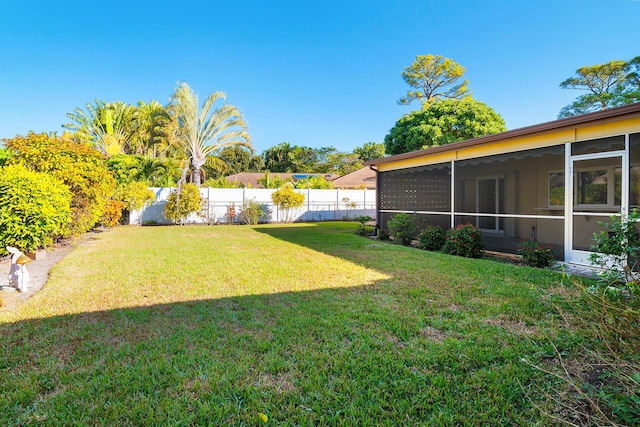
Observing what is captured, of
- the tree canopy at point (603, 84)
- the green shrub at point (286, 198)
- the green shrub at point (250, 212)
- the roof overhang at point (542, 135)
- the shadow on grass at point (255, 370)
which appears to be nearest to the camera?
the shadow on grass at point (255, 370)

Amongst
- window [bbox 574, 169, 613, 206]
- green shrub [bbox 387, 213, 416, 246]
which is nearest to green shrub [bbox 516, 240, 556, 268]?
window [bbox 574, 169, 613, 206]

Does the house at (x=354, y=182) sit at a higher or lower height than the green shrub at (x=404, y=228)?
higher

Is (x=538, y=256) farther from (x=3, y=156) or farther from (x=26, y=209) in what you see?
(x=3, y=156)

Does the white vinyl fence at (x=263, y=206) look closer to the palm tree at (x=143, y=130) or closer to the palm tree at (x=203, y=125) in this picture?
the palm tree at (x=203, y=125)

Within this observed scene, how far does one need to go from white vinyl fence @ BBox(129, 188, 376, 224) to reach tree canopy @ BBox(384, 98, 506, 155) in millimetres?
5073

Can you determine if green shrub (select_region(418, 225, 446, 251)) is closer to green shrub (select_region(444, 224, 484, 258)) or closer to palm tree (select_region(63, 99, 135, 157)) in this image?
green shrub (select_region(444, 224, 484, 258))

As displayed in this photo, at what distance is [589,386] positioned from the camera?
230cm

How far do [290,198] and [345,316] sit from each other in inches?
620

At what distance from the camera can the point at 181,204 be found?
16969 millimetres

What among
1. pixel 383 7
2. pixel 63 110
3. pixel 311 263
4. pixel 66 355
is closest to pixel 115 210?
pixel 311 263

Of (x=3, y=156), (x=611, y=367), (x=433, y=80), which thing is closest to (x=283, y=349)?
(x=611, y=367)

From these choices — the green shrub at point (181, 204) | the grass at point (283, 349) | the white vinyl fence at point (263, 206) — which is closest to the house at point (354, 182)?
the white vinyl fence at point (263, 206)

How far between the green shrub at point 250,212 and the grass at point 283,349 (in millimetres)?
12613

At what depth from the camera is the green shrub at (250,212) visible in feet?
60.7
